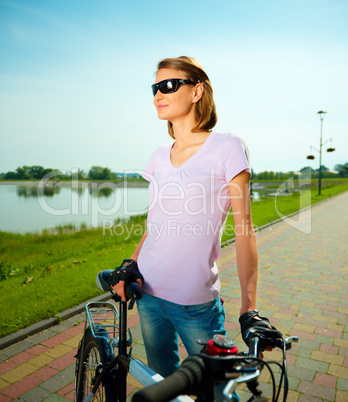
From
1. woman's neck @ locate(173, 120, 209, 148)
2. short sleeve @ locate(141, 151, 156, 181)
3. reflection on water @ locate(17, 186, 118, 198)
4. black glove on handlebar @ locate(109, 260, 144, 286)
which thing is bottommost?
reflection on water @ locate(17, 186, 118, 198)

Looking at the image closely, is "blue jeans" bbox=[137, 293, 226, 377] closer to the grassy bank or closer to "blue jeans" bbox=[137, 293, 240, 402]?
"blue jeans" bbox=[137, 293, 240, 402]

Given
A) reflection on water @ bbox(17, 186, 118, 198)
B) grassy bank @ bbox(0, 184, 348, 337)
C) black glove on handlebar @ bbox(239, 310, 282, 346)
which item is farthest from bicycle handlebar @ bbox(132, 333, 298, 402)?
reflection on water @ bbox(17, 186, 118, 198)

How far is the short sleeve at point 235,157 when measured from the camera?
1.36m

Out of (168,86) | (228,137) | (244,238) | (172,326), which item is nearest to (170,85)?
(168,86)

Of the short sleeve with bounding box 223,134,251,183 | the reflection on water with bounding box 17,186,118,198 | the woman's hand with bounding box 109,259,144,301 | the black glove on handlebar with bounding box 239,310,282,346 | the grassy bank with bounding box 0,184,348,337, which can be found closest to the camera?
the black glove on handlebar with bounding box 239,310,282,346

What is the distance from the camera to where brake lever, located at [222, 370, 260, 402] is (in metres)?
0.76

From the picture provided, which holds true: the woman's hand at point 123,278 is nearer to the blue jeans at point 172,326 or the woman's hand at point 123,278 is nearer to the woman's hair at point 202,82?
the blue jeans at point 172,326

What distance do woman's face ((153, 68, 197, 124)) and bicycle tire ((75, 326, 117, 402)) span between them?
1.27m

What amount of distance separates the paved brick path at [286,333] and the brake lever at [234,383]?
2.27 meters

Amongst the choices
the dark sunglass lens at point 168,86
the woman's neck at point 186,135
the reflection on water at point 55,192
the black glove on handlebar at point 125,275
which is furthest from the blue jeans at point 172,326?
the reflection on water at point 55,192

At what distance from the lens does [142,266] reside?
5.32ft

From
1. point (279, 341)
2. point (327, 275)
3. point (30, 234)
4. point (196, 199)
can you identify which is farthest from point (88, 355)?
point (30, 234)

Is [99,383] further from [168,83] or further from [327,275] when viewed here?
[327,275]

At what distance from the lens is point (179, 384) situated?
737 millimetres
